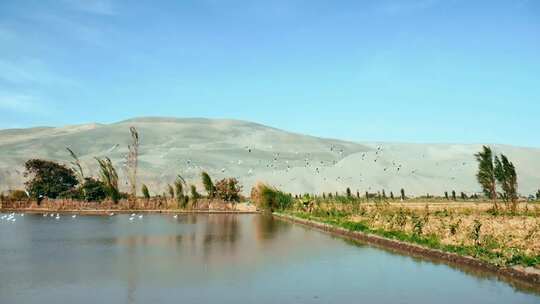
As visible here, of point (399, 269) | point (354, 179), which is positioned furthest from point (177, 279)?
point (354, 179)

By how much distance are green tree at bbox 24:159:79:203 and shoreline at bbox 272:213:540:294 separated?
3343 centimetres

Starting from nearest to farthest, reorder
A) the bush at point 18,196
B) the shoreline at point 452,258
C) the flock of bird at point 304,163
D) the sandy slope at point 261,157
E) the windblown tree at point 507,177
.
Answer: the shoreline at point 452,258 < the windblown tree at point 507,177 < the bush at point 18,196 < the sandy slope at point 261,157 < the flock of bird at point 304,163

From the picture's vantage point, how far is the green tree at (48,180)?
163 feet

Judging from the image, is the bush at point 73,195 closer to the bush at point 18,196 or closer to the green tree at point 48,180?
the green tree at point 48,180

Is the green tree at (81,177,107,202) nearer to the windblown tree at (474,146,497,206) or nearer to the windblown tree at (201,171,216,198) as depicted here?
the windblown tree at (201,171,216,198)

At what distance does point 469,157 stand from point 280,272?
9552 centimetres

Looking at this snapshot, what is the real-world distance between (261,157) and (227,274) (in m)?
102

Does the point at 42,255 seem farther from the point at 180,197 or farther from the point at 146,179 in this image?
the point at 146,179

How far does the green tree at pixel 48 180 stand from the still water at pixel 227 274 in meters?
32.1

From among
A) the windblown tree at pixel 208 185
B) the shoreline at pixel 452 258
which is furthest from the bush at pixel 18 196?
the shoreline at pixel 452 258

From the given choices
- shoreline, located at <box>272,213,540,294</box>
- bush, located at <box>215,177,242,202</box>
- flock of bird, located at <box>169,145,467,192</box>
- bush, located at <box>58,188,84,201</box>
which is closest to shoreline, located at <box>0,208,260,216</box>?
bush, located at <box>215,177,242,202</box>

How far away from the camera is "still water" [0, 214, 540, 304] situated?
9.90 m

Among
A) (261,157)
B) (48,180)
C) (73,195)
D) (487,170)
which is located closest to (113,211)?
(73,195)

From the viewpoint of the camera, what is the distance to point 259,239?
20.2 metres
